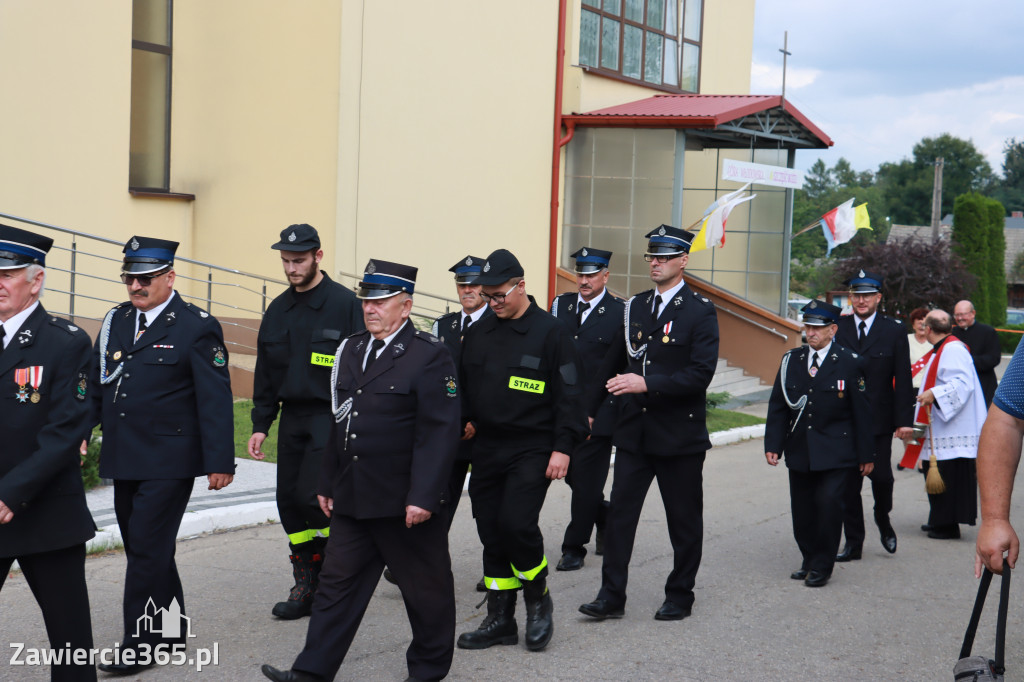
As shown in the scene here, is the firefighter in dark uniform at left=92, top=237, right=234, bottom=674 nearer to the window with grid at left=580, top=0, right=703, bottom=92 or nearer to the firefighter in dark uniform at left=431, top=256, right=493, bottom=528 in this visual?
the firefighter in dark uniform at left=431, top=256, right=493, bottom=528

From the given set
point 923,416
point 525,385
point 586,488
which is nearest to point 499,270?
point 525,385

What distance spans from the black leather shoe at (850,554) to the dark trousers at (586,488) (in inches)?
72.9

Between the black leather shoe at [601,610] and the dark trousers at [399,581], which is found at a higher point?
the dark trousers at [399,581]

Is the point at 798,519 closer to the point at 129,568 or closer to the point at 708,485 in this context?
the point at 708,485

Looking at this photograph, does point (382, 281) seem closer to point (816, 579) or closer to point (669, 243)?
point (669, 243)

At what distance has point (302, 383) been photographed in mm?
6180

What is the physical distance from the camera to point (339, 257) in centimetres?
1539

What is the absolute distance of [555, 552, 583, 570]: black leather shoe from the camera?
759 cm

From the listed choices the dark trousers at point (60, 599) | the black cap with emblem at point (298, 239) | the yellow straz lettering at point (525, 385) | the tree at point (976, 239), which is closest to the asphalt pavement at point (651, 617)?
the dark trousers at point (60, 599)

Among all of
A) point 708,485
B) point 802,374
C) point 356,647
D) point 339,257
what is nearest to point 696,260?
point 339,257

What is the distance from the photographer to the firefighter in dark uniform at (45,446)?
13.7 feet

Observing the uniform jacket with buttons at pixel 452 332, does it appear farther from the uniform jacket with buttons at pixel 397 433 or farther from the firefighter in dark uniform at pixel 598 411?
the uniform jacket with buttons at pixel 397 433

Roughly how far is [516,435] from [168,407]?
1.76 meters

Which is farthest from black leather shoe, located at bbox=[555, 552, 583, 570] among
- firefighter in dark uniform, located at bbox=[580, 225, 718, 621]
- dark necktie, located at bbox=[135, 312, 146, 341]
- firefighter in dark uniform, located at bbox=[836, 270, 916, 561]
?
dark necktie, located at bbox=[135, 312, 146, 341]
